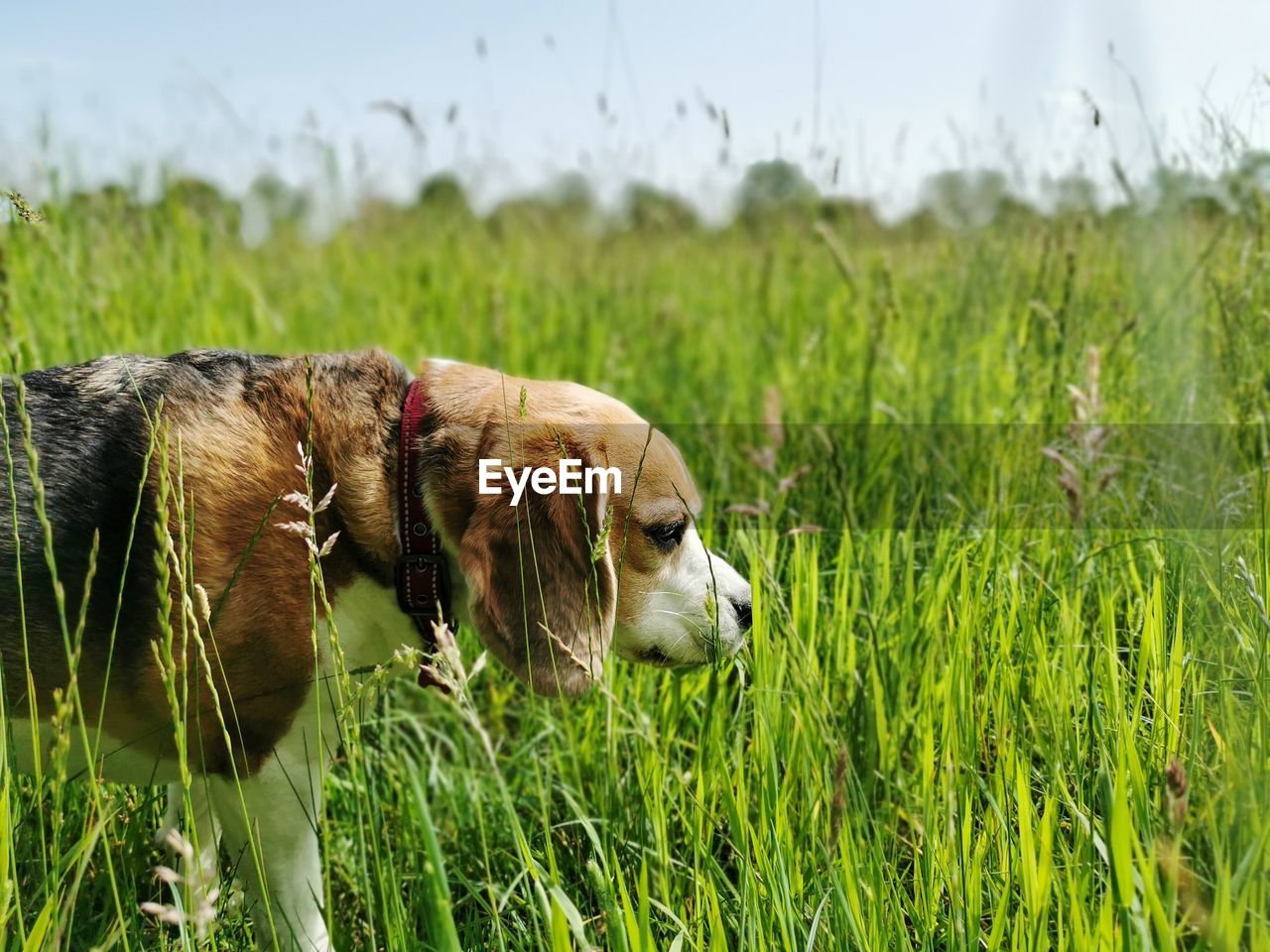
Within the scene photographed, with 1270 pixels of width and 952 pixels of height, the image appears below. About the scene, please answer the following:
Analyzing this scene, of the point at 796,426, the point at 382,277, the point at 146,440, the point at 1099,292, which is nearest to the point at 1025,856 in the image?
the point at 146,440

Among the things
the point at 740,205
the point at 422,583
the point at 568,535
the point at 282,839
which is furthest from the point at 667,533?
the point at 740,205

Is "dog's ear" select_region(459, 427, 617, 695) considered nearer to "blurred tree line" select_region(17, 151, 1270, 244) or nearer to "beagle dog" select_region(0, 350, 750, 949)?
"beagle dog" select_region(0, 350, 750, 949)

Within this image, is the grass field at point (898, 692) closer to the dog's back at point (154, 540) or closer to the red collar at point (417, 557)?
the dog's back at point (154, 540)

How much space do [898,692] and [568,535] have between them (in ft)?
2.68

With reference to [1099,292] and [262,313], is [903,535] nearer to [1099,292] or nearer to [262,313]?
[1099,292]

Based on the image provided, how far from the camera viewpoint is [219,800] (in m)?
2.24

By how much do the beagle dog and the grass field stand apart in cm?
17

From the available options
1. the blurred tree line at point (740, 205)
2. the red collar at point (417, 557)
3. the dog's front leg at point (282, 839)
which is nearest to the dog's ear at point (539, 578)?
the red collar at point (417, 557)

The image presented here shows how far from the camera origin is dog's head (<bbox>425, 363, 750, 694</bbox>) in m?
2.12

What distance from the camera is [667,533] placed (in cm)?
234

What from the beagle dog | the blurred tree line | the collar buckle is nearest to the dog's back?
the beagle dog

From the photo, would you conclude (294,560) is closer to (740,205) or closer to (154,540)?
(154,540)

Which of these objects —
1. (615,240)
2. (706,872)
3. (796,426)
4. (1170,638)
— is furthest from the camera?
(615,240)

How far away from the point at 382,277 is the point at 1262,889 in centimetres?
569
